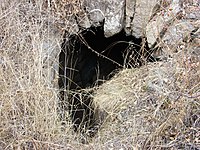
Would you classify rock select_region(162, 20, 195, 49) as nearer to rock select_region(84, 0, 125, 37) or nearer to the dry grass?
the dry grass

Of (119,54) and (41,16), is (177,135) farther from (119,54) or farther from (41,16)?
(119,54)

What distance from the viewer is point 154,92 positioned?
2652 millimetres

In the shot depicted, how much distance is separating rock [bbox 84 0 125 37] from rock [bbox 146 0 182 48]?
361 mm

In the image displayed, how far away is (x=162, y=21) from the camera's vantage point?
10.6 feet

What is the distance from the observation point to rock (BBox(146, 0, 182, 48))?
10.3 ft

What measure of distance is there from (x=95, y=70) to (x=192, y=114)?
2.51m

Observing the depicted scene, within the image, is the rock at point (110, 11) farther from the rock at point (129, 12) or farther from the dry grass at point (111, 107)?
the dry grass at point (111, 107)

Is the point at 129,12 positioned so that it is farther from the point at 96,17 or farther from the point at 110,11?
the point at 96,17

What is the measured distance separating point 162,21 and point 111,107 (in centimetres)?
91

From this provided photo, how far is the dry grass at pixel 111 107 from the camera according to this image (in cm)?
233

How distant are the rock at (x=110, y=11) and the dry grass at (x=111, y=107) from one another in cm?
70

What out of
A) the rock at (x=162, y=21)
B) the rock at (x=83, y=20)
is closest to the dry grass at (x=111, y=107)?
the rock at (x=162, y=21)

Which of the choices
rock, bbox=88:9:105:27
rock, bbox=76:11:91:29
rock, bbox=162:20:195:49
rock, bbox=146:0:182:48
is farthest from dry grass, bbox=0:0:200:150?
rock, bbox=88:9:105:27

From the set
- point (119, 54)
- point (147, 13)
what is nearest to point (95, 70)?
point (119, 54)
